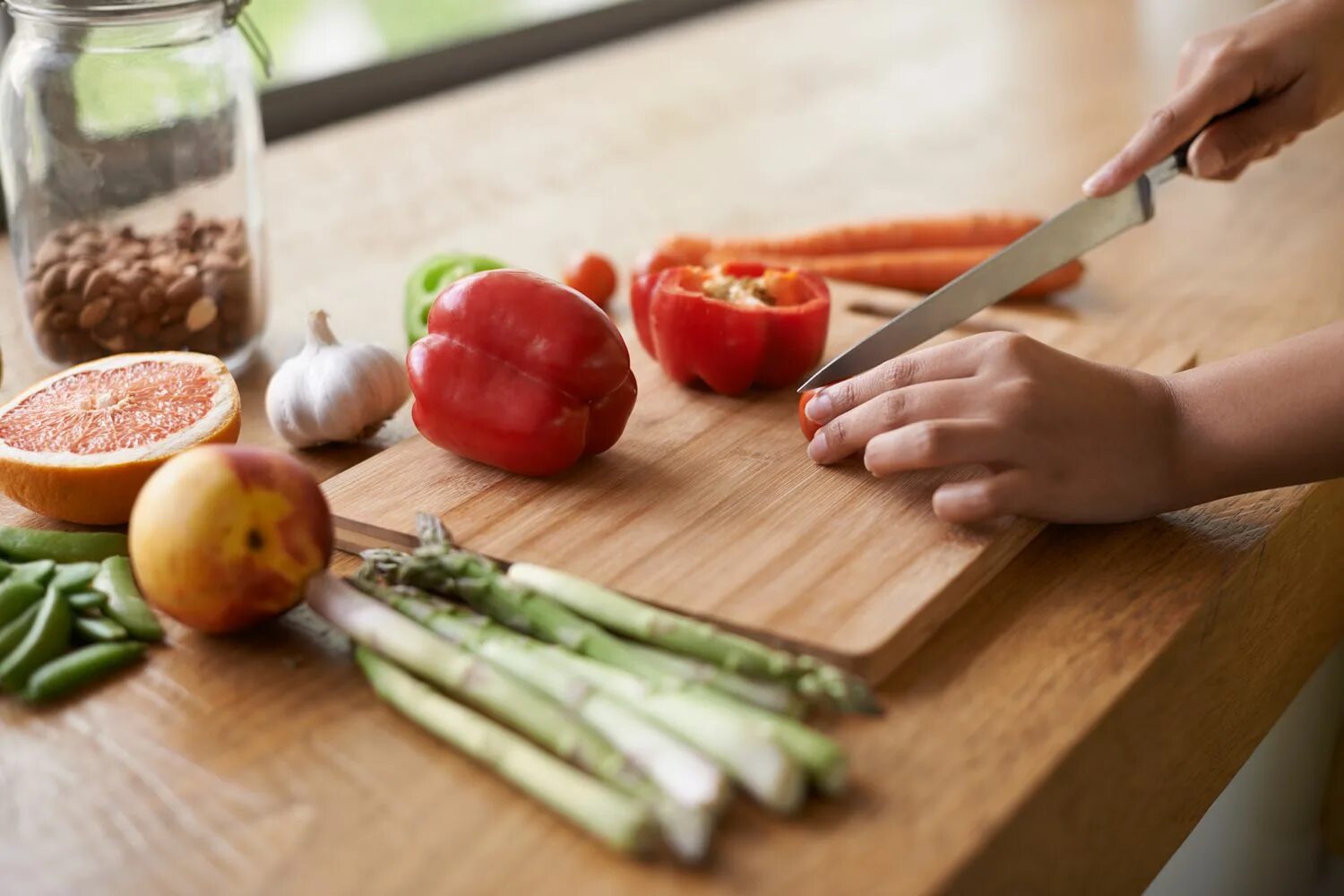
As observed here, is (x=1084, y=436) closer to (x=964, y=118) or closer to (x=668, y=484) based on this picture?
(x=668, y=484)

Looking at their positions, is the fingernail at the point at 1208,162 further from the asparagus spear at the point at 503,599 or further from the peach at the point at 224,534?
the peach at the point at 224,534

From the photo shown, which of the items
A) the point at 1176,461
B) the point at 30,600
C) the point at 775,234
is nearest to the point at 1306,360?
the point at 1176,461

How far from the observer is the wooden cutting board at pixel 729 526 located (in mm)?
1027

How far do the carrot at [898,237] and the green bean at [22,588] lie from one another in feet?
3.23

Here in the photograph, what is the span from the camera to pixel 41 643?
1.02 meters

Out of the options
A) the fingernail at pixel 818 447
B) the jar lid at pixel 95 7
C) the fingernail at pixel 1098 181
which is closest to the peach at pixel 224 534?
the fingernail at pixel 818 447

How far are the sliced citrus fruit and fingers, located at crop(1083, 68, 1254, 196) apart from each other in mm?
890

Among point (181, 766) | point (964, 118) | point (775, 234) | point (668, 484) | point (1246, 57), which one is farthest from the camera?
point (964, 118)

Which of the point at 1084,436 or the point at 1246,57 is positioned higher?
the point at 1246,57

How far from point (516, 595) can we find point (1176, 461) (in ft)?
1.81

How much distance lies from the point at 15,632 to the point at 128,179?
651 millimetres

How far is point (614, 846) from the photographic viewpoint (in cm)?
82

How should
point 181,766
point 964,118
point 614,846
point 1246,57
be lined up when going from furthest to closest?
point 964,118 → point 1246,57 → point 181,766 → point 614,846

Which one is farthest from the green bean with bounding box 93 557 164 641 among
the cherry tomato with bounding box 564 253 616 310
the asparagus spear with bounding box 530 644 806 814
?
the cherry tomato with bounding box 564 253 616 310
